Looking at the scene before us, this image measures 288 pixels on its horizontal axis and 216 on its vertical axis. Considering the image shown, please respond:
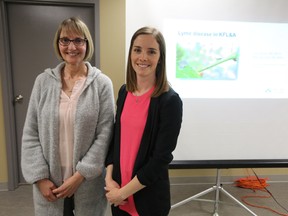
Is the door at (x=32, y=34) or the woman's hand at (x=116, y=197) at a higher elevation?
the door at (x=32, y=34)

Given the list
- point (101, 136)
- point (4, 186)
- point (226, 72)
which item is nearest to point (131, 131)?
point (101, 136)

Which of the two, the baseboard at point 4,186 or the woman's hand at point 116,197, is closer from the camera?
the woman's hand at point 116,197

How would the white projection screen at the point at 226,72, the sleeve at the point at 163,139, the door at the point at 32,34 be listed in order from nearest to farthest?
the sleeve at the point at 163,139 → the white projection screen at the point at 226,72 → the door at the point at 32,34

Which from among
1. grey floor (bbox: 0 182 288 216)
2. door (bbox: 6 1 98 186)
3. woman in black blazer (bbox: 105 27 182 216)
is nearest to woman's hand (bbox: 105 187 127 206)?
woman in black blazer (bbox: 105 27 182 216)

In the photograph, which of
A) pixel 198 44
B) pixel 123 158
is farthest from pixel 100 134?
pixel 198 44

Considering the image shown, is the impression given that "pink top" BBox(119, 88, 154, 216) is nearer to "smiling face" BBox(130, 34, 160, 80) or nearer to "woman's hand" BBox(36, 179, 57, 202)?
"smiling face" BBox(130, 34, 160, 80)

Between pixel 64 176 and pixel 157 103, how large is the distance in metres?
0.57

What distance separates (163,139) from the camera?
951 millimetres

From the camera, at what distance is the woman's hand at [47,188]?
3.56 ft

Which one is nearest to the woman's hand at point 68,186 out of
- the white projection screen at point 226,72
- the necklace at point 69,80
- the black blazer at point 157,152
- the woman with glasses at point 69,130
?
the woman with glasses at point 69,130

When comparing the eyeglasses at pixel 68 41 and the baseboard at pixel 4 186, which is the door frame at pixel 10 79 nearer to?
the baseboard at pixel 4 186

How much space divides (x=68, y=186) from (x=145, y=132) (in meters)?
0.45

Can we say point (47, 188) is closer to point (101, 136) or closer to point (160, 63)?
point (101, 136)

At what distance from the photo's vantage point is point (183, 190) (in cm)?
263
